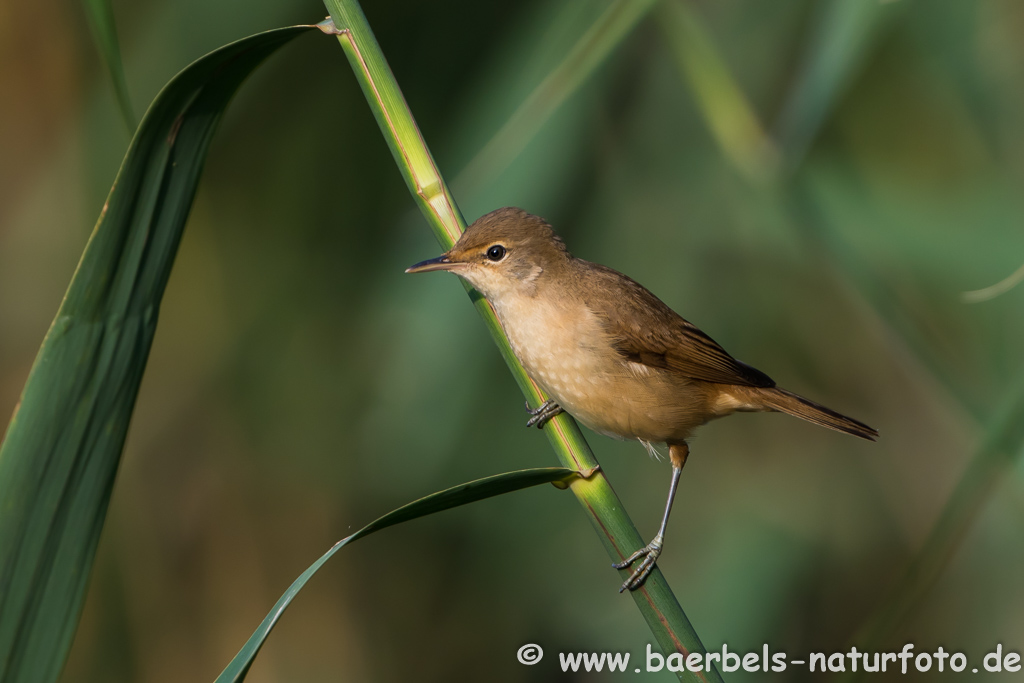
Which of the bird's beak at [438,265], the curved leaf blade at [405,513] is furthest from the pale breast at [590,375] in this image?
the curved leaf blade at [405,513]

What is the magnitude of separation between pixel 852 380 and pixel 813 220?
4.18 ft

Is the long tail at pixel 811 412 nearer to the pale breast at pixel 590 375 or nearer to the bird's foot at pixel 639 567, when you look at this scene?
the pale breast at pixel 590 375

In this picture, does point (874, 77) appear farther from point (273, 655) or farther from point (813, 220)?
point (273, 655)

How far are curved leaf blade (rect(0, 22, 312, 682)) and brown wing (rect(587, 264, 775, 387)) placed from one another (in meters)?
1.22

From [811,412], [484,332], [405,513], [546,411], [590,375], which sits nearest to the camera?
[405,513]

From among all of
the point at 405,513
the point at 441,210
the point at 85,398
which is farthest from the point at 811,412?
the point at 85,398

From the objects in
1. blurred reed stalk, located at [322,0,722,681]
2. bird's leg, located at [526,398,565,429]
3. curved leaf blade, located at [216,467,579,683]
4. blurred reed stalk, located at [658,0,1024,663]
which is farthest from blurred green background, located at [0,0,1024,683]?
curved leaf blade, located at [216,467,579,683]

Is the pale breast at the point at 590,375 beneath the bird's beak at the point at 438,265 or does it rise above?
beneath

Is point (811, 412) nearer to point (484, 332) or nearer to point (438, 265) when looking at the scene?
point (484, 332)

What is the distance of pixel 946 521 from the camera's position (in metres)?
1.67

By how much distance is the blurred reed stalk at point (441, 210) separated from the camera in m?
1.45

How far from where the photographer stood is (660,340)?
228 cm

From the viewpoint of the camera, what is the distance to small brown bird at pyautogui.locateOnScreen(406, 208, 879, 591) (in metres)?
2.04

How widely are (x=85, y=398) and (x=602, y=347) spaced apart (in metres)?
1.32
